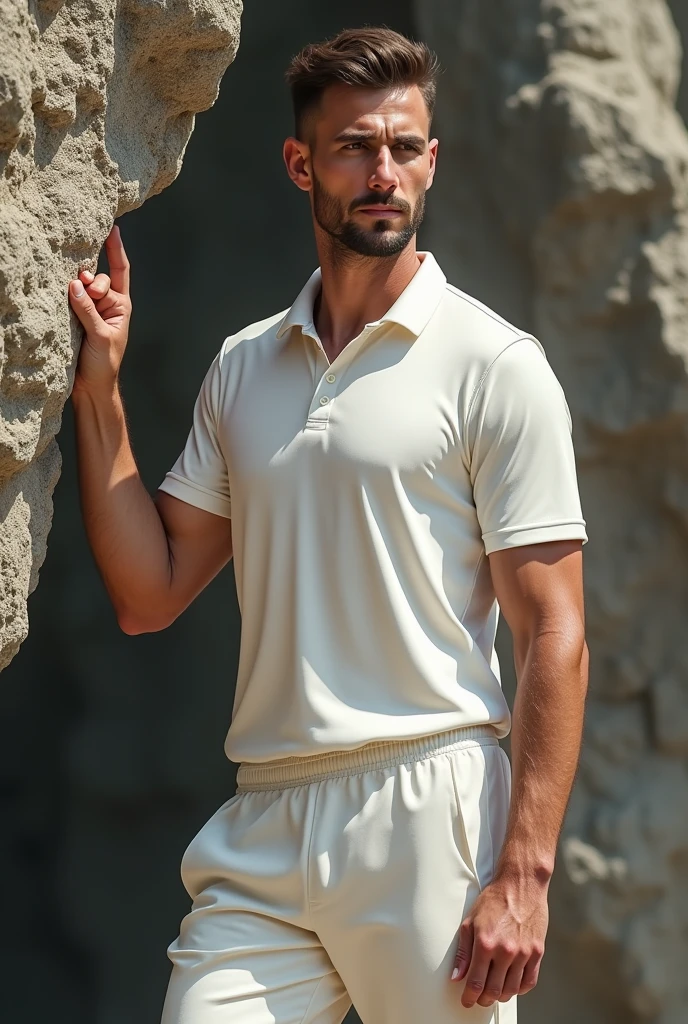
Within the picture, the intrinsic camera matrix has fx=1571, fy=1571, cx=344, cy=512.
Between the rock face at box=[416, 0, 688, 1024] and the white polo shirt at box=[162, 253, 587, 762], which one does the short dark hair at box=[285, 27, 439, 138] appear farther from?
the rock face at box=[416, 0, 688, 1024]

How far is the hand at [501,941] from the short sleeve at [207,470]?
759 millimetres

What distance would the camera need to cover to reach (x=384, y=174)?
2.33 m

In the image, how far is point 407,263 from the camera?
247cm

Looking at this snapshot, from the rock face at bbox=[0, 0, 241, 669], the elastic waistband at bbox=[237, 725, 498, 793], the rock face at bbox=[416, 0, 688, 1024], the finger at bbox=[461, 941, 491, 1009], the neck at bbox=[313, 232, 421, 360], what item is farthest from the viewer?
the rock face at bbox=[416, 0, 688, 1024]

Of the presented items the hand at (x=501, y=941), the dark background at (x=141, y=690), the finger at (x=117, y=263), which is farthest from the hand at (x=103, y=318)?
the dark background at (x=141, y=690)

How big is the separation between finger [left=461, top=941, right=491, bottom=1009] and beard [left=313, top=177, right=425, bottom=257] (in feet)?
3.36

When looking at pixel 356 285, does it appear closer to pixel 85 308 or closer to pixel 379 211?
pixel 379 211

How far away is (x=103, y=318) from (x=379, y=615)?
22.7 inches

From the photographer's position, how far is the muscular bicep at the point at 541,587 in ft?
7.31

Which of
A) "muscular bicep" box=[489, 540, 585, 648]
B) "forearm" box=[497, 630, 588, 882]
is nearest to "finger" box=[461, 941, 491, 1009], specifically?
"forearm" box=[497, 630, 588, 882]

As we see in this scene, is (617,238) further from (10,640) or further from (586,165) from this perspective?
(10,640)

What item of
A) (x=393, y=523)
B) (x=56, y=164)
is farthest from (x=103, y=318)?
(x=393, y=523)

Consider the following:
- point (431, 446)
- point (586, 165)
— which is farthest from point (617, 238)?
point (431, 446)

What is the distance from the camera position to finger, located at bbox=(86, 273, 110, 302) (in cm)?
217
